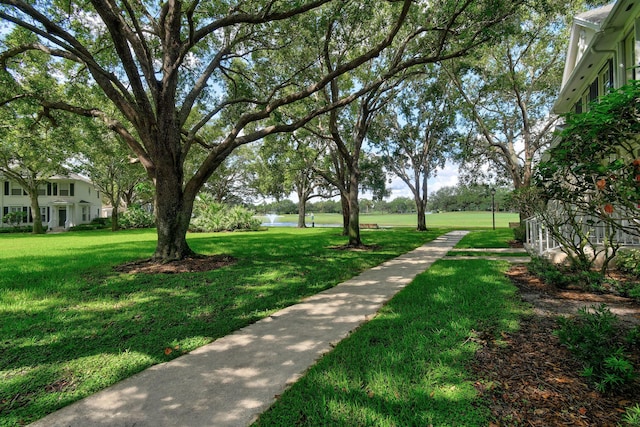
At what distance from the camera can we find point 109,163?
27.9 meters

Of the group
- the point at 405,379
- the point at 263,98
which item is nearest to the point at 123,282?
the point at 405,379

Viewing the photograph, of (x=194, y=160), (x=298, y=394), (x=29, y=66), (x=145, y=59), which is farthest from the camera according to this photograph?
(x=194, y=160)

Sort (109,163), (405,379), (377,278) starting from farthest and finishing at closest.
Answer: (109,163), (377,278), (405,379)

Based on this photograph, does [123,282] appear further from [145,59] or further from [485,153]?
[485,153]

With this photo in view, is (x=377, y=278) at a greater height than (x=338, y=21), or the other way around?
(x=338, y=21)

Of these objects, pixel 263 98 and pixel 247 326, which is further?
pixel 263 98

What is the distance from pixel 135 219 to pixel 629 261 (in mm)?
36280

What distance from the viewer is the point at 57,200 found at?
32.8 m

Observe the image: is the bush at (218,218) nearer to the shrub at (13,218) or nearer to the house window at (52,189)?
the shrub at (13,218)

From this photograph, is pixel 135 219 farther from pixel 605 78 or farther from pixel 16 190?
pixel 605 78

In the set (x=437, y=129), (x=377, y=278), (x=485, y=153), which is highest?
(x=437, y=129)

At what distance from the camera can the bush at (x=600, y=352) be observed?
7.92ft

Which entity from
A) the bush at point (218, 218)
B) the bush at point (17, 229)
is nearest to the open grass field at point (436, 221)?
the bush at point (218, 218)

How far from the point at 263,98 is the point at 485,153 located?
1722cm
